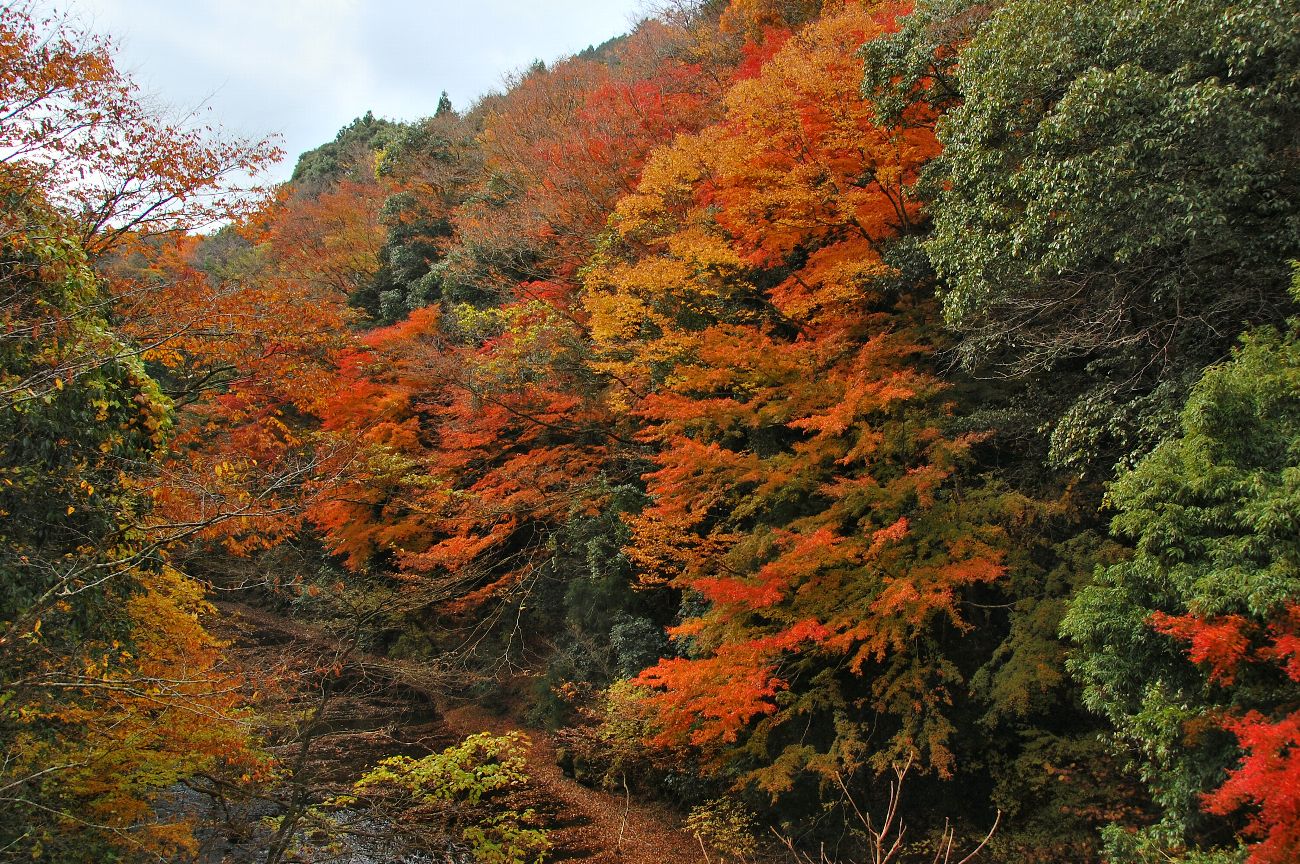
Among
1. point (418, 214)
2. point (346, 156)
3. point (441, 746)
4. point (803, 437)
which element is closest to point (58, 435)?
point (803, 437)

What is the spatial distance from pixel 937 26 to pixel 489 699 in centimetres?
1612

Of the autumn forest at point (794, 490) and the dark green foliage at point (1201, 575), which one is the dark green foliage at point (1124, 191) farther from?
the dark green foliage at point (1201, 575)

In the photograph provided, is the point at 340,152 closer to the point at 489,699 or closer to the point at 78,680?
the point at 489,699

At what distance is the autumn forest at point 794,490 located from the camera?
5.73m

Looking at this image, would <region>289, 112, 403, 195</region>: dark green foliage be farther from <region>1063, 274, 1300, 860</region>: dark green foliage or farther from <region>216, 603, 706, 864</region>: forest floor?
<region>1063, 274, 1300, 860</region>: dark green foliage

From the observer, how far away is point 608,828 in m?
11.3

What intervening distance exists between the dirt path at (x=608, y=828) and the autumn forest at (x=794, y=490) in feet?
0.27

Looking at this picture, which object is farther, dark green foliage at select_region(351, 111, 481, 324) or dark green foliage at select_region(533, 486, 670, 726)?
dark green foliage at select_region(351, 111, 481, 324)

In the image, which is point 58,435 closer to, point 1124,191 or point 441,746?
point 1124,191

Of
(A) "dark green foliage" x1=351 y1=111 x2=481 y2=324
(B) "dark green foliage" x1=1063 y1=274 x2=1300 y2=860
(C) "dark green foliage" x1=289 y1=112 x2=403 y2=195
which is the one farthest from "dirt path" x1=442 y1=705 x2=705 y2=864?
(C) "dark green foliage" x1=289 y1=112 x2=403 y2=195

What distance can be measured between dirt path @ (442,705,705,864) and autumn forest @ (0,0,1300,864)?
83 mm

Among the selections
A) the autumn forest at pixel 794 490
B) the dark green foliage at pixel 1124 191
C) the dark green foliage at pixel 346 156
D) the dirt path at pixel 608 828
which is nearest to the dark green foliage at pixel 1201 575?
the autumn forest at pixel 794 490

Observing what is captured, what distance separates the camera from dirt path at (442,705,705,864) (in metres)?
10.5

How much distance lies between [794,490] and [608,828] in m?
6.27
